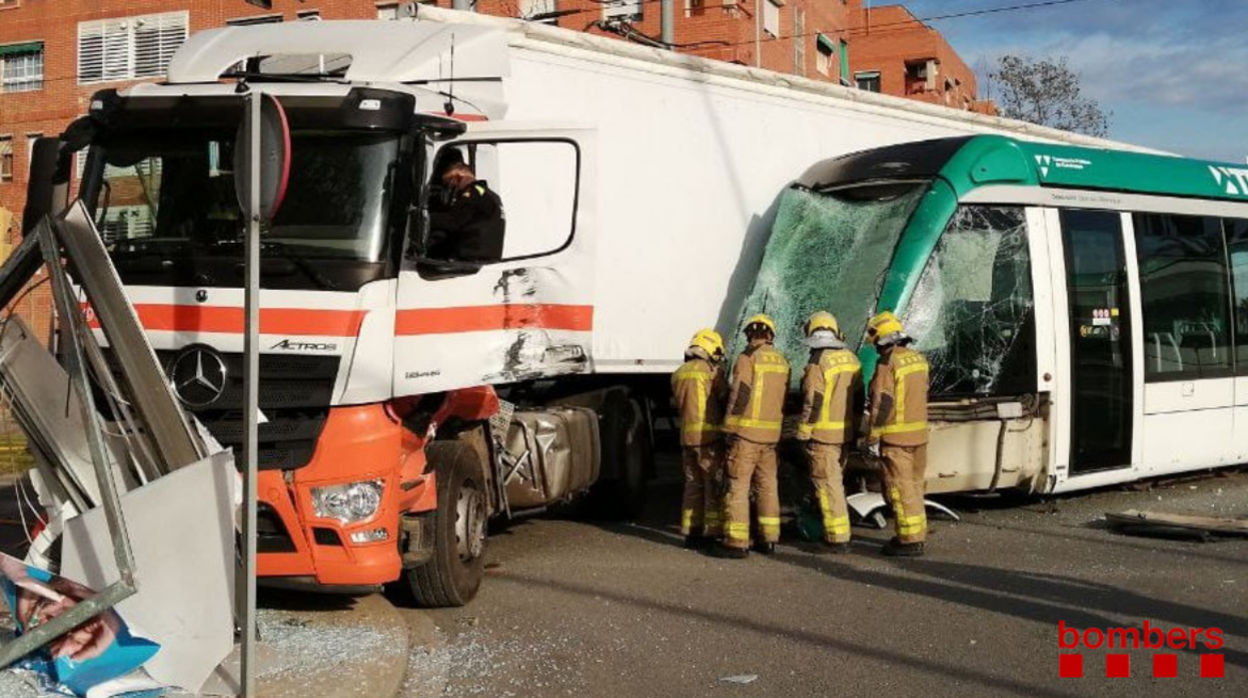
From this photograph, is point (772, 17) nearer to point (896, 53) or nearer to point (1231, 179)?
point (896, 53)

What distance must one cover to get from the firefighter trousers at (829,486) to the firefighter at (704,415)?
2.21 feet

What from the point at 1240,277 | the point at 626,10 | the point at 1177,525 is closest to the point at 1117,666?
the point at 1177,525

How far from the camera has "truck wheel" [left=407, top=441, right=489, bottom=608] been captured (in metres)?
7.09

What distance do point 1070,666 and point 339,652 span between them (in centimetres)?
338

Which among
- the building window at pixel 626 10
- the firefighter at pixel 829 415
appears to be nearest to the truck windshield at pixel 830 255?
the firefighter at pixel 829 415

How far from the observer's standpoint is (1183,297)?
35.5 feet

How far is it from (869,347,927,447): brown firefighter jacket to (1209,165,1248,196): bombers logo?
14.8 ft

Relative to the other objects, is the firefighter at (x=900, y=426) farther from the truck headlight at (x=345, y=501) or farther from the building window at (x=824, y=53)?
the building window at (x=824, y=53)

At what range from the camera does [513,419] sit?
848 cm

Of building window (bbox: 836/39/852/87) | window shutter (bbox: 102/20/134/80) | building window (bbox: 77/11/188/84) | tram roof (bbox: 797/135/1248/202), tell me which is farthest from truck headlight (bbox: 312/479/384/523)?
building window (bbox: 836/39/852/87)

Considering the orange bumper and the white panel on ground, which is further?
the orange bumper

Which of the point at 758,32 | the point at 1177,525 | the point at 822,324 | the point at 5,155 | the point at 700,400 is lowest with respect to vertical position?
the point at 1177,525

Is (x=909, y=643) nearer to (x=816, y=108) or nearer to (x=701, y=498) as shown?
(x=701, y=498)

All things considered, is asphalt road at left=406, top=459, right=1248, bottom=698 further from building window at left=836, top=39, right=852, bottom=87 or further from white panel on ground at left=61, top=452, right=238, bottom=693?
building window at left=836, top=39, right=852, bottom=87
